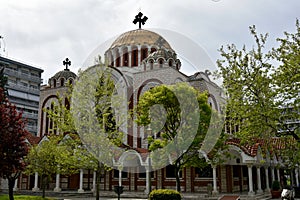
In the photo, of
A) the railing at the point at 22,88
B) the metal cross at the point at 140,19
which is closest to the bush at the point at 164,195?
the metal cross at the point at 140,19

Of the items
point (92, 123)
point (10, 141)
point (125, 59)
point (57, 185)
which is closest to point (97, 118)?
point (92, 123)

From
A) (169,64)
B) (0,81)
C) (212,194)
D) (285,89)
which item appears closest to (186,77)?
(169,64)

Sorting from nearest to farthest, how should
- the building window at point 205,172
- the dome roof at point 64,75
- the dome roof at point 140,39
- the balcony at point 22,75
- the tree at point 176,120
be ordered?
the tree at point 176,120, the building window at point 205,172, the dome roof at point 140,39, the dome roof at point 64,75, the balcony at point 22,75

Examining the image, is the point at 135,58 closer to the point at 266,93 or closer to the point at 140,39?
the point at 140,39

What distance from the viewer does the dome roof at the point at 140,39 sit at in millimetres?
36156

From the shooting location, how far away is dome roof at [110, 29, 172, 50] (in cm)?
3616

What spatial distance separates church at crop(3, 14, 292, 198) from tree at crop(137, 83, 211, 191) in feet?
11.6

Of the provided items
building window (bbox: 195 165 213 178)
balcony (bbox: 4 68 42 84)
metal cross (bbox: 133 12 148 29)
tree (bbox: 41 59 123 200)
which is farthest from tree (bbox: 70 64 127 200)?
balcony (bbox: 4 68 42 84)

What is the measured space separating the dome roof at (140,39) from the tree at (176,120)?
18.4 metres

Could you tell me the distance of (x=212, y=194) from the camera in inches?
906

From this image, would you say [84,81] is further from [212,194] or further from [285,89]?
[212,194]

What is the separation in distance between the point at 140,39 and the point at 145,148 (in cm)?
1325

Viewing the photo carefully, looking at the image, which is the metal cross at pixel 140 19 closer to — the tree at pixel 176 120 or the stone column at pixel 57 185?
the stone column at pixel 57 185

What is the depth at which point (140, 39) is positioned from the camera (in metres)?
36.4
